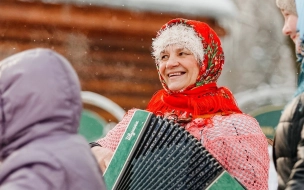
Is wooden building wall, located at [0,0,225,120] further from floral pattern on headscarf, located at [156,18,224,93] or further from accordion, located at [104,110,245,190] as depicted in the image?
accordion, located at [104,110,245,190]

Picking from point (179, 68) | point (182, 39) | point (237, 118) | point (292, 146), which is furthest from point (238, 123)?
point (292, 146)

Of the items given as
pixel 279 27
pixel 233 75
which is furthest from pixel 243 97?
pixel 279 27

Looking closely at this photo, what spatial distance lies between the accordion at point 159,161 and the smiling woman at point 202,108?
0.84 ft

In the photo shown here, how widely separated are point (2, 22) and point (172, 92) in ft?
7.92

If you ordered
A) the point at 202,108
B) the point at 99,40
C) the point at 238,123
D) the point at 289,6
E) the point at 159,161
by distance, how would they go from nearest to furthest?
1. the point at 289,6
2. the point at 159,161
3. the point at 238,123
4. the point at 202,108
5. the point at 99,40

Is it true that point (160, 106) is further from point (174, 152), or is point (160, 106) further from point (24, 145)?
point (24, 145)

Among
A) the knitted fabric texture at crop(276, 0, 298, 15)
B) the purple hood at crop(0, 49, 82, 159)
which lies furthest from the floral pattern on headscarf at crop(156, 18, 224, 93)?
the purple hood at crop(0, 49, 82, 159)

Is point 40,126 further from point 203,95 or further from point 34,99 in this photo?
point 203,95

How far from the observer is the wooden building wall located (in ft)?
18.3

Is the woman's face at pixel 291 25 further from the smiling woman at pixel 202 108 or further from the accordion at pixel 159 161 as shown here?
the smiling woman at pixel 202 108

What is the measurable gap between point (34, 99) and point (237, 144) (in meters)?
1.64

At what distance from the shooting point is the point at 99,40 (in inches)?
225

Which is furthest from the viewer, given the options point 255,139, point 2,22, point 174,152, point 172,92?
point 2,22

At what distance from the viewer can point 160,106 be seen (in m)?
3.67
